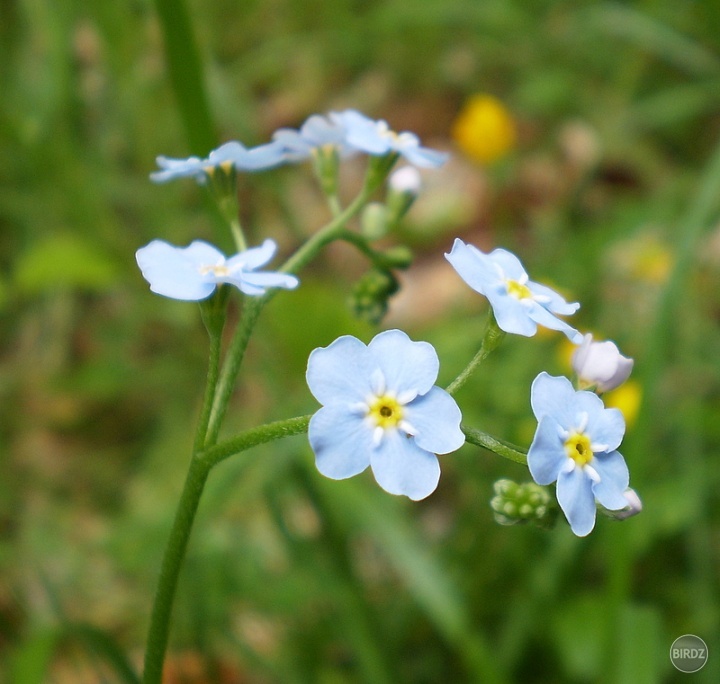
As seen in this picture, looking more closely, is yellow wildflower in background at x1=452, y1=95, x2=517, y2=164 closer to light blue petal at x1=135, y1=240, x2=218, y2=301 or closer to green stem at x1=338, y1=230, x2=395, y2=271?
green stem at x1=338, y1=230, x2=395, y2=271

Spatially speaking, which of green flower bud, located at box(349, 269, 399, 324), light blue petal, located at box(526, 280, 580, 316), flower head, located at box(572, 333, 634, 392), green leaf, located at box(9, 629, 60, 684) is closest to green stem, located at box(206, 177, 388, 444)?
green flower bud, located at box(349, 269, 399, 324)

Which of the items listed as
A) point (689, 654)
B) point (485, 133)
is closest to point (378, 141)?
point (689, 654)

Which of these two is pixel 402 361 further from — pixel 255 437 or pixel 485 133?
pixel 485 133

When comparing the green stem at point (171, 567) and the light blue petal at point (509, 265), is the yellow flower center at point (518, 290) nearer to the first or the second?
the light blue petal at point (509, 265)

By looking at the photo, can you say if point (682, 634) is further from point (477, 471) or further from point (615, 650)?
point (477, 471)

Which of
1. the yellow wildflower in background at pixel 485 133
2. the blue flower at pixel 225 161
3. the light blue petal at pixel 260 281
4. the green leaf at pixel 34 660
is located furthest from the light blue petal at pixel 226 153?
the yellow wildflower in background at pixel 485 133
